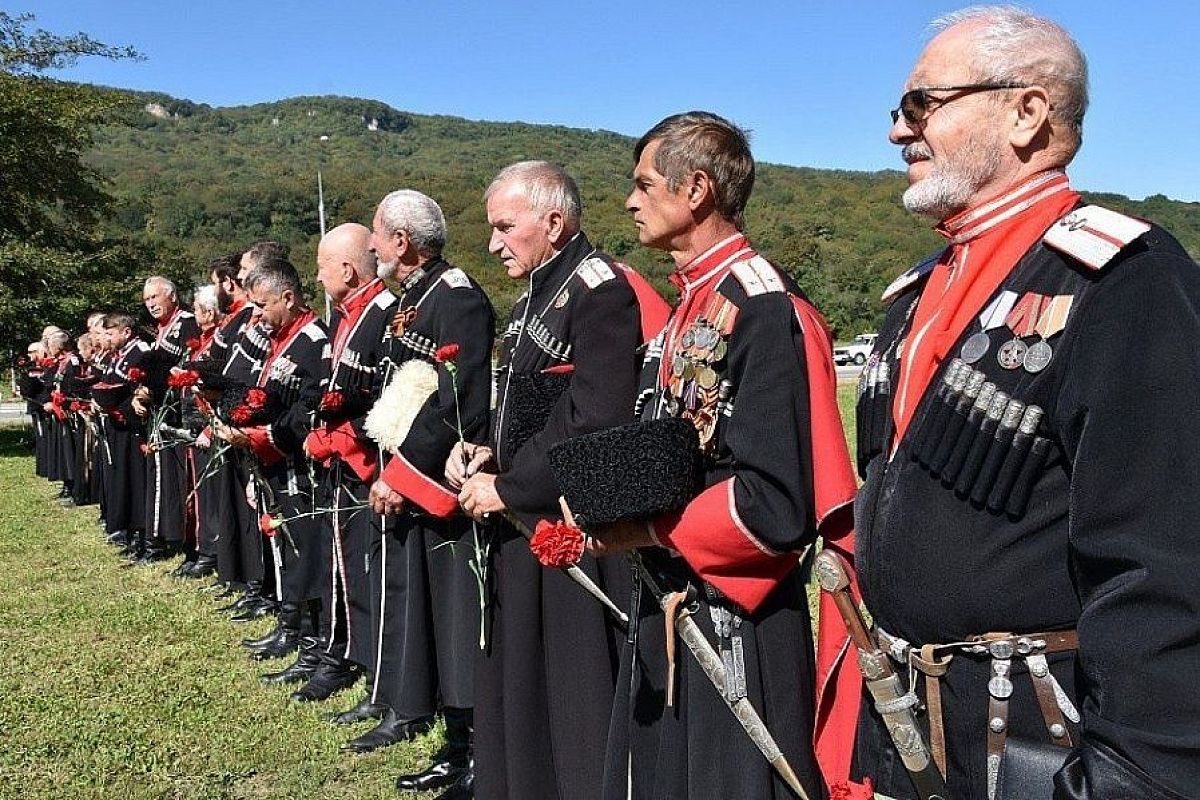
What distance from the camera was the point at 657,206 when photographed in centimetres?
293

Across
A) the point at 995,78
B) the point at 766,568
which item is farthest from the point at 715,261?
the point at 995,78

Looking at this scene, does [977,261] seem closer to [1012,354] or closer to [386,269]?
[1012,354]

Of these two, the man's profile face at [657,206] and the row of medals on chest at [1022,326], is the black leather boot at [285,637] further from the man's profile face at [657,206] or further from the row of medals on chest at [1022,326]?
the row of medals on chest at [1022,326]

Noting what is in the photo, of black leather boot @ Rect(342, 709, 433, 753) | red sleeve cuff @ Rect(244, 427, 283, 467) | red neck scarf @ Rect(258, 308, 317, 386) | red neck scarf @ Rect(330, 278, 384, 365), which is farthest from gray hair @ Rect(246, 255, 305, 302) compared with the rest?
black leather boot @ Rect(342, 709, 433, 753)

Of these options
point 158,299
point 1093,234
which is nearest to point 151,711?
point 158,299

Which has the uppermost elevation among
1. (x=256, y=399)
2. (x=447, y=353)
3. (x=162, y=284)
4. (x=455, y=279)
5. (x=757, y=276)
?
(x=162, y=284)

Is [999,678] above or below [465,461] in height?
below

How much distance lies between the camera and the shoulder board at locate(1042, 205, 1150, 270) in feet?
5.32

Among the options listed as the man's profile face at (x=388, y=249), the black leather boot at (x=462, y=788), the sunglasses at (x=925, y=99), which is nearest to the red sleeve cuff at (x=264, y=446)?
the man's profile face at (x=388, y=249)

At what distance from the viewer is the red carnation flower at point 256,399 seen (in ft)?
19.9

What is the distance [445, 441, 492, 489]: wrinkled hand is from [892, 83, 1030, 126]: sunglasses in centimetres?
223

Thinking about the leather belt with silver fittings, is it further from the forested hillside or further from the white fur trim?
the forested hillside

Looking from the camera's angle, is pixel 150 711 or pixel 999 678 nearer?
pixel 999 678

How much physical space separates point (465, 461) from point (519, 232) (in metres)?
0.87
